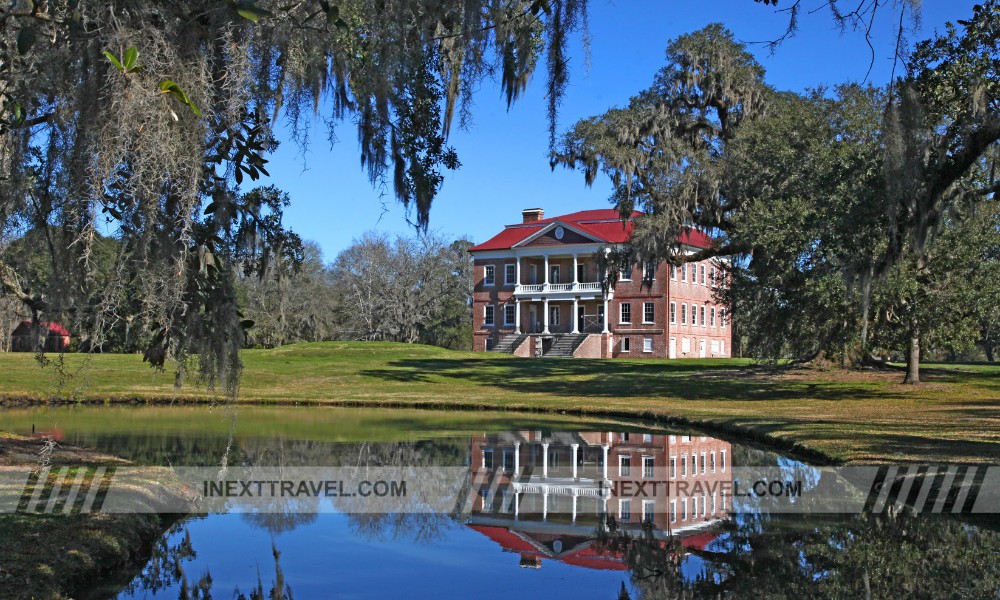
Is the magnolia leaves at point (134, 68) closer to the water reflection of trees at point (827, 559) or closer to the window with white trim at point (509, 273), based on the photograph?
the water reflection of trees at point (827, 559)

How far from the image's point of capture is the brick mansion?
47.3 meters

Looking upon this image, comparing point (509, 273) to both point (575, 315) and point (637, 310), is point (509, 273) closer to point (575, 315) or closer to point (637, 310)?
point (575, 315)

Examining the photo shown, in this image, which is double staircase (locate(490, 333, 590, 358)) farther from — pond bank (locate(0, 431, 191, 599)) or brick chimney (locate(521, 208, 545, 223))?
pond bank (locate(0, 431, 191, 599))

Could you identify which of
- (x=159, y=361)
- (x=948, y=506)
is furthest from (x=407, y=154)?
(x=948, y=506)

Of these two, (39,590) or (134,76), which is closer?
(134,76)

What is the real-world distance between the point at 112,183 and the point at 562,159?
23.2 metres

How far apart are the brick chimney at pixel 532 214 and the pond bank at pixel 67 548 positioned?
4661 cm

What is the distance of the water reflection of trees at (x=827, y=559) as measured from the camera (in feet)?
19.7

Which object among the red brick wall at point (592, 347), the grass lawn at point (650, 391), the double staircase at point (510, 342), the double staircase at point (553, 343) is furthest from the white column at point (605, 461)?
the double staircase at point (510, 342)

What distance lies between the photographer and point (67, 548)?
6207mm

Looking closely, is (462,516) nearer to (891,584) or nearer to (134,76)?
(891,584)

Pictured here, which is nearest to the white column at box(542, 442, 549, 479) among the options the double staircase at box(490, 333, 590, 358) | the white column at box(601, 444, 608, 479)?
the white column at box(601, 444, 608, 479)

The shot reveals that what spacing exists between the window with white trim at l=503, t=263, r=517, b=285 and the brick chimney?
379 centimetres

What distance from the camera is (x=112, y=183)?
4805mm
